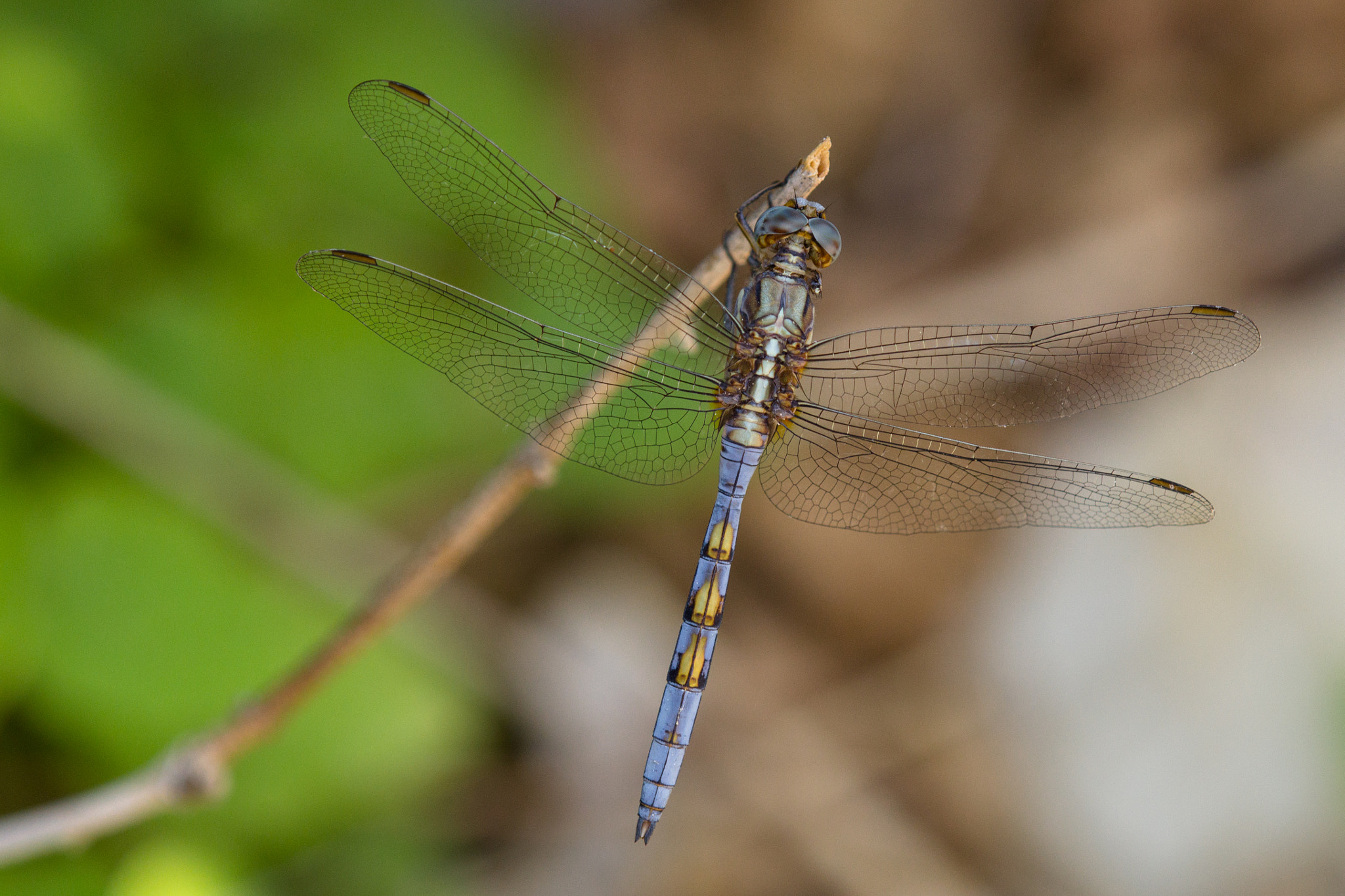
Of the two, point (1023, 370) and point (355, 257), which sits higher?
point (1023, 370)

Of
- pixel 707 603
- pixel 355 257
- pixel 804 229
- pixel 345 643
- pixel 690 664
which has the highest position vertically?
pixel 804 229

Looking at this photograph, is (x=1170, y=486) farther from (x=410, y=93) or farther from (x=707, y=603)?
(x=410, y=93)

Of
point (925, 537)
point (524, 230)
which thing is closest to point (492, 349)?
point (524, 230)

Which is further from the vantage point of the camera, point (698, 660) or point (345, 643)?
point (698, 660)

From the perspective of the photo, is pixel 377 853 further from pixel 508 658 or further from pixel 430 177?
pixel 430 177

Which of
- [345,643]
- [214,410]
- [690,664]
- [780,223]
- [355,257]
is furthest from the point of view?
[214,410]

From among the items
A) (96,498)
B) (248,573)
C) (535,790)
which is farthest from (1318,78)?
(96,498)

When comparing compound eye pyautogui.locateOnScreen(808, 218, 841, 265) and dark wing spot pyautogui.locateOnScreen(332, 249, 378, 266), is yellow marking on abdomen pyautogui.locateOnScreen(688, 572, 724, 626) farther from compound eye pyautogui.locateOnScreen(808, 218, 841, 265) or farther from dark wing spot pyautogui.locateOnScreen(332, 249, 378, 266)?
dark wing spot pyautogui.locateOnScreen(332, 249, 378, 266)
